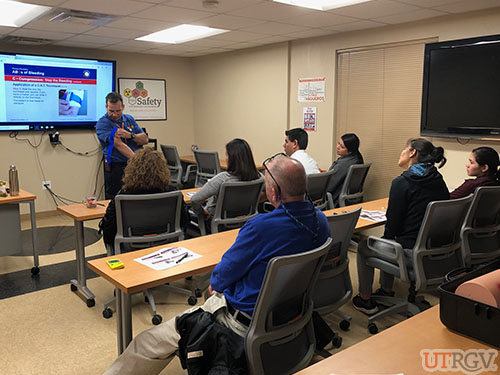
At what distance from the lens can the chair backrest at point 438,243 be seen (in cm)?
271

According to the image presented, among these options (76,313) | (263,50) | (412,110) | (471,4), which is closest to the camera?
(76,313)

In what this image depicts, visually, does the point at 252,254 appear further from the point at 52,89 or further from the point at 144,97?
the point at 144,97

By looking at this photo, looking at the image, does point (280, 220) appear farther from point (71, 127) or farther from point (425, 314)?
point (71, 127)

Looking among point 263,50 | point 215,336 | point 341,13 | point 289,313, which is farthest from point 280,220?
point 263,50

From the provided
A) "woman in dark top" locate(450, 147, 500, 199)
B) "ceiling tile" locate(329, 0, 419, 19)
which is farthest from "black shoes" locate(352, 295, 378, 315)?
"ceiling tile" locate(329, 0, 419, 19)

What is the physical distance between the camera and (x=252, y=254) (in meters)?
1.77

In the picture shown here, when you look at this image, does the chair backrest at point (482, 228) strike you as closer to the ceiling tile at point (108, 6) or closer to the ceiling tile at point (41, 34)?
the ceiling tile at point (108, 6)

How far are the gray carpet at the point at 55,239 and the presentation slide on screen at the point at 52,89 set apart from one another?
1.64 metres

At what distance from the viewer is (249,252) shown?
69.9 inches

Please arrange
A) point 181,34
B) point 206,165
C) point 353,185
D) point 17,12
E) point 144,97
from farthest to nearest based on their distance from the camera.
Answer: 1. point 144,97
2. point 206,165
3. point 181,34
4. point 353,185
5. point 17,12

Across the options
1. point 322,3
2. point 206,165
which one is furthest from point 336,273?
point 206,165

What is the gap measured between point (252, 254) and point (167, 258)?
78 cm

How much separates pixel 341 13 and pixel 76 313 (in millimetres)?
3508

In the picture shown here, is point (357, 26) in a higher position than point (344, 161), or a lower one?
higher
